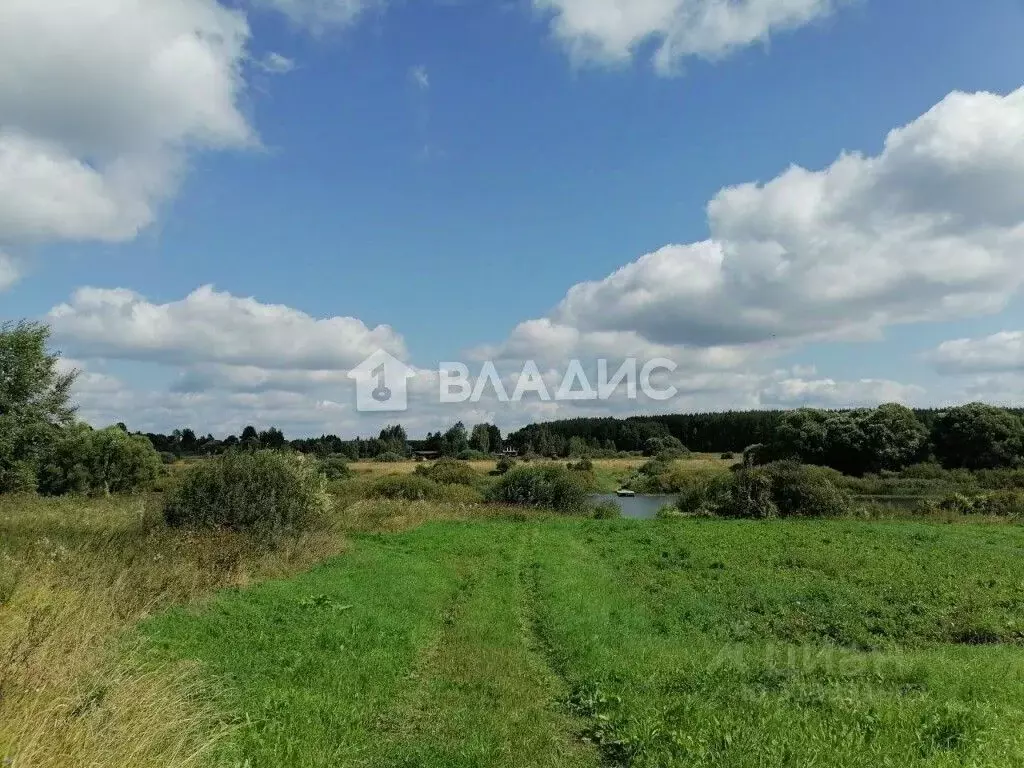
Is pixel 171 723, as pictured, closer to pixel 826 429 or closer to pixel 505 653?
pixel 505 653

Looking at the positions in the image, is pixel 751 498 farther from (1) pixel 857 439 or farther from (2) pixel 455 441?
(2) pixel 455 441

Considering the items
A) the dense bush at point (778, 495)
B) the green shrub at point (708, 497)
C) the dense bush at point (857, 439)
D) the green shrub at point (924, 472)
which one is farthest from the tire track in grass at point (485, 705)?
the dense bush at point (857, 439)

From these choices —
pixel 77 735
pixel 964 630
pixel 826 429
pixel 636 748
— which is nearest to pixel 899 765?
pixel 636 748

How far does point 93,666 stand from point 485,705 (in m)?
3.87

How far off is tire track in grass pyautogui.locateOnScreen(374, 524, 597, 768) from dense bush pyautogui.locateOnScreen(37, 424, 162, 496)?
45.4 metres

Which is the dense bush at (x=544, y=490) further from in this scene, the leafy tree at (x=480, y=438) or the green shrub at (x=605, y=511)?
the leafy tree at (x=480, y=438)

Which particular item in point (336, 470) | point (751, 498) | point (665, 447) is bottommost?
point (751, 498)

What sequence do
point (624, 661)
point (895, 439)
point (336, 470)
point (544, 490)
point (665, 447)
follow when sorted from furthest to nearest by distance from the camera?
1. point (665, 447)
2. point (895, 439)
3. point (336, 470)
4. point (544, 490)
5. point (624, 661)

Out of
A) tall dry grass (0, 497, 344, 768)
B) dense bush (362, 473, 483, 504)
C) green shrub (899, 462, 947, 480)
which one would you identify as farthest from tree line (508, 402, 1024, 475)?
tall dry grass (0, 497, 344, 768)

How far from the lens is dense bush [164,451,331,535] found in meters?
19.1

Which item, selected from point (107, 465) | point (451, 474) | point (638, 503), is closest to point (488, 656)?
point (451, 474)

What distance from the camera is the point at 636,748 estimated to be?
6352mm

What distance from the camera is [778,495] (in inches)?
1438

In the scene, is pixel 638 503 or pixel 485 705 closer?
pixel 485 705
